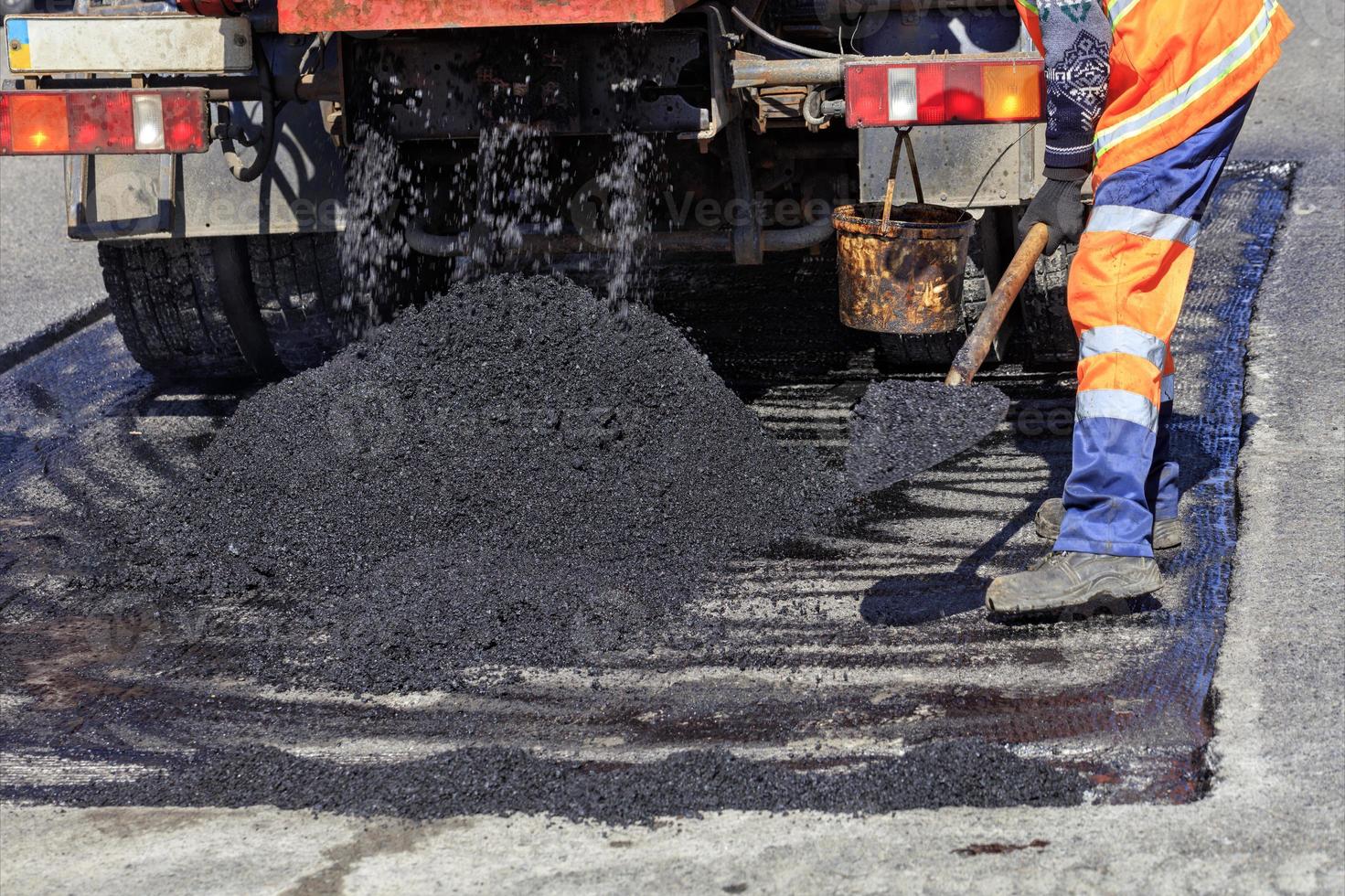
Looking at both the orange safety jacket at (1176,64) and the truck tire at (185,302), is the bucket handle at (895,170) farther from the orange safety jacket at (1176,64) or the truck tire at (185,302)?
the truck tire at (185,302)

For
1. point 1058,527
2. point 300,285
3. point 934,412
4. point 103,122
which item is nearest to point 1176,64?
point 934,412

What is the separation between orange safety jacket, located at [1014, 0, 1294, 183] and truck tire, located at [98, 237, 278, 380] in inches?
110

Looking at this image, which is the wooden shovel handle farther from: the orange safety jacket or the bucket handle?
the bucket handle

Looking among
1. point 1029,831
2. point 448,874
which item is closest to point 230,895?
point 448,874

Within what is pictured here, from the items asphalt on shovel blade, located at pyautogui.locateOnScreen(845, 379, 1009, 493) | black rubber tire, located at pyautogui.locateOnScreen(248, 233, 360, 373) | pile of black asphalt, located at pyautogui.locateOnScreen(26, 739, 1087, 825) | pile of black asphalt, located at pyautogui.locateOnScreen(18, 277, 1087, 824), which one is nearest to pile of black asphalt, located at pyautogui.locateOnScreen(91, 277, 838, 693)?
pile of black asphalt, located at pyautogui.locateOnScreen(18, 277, 1087, 824)

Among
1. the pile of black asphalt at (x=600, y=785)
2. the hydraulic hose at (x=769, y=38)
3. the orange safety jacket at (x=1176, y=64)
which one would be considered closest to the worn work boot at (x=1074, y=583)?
the pile of black asphalt at (x=600, y=785)

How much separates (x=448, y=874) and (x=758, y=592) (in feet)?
4.38

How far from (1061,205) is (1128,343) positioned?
0.43 metres

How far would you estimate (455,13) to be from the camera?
11.2 feet

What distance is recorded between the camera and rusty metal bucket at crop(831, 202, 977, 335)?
354 centimetres

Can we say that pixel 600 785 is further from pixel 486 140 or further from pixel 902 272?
pixel 486 140

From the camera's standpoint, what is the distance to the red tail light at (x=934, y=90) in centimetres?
349

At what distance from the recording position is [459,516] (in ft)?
12.1

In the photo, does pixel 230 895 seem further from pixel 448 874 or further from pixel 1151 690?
pixel 1151 690
